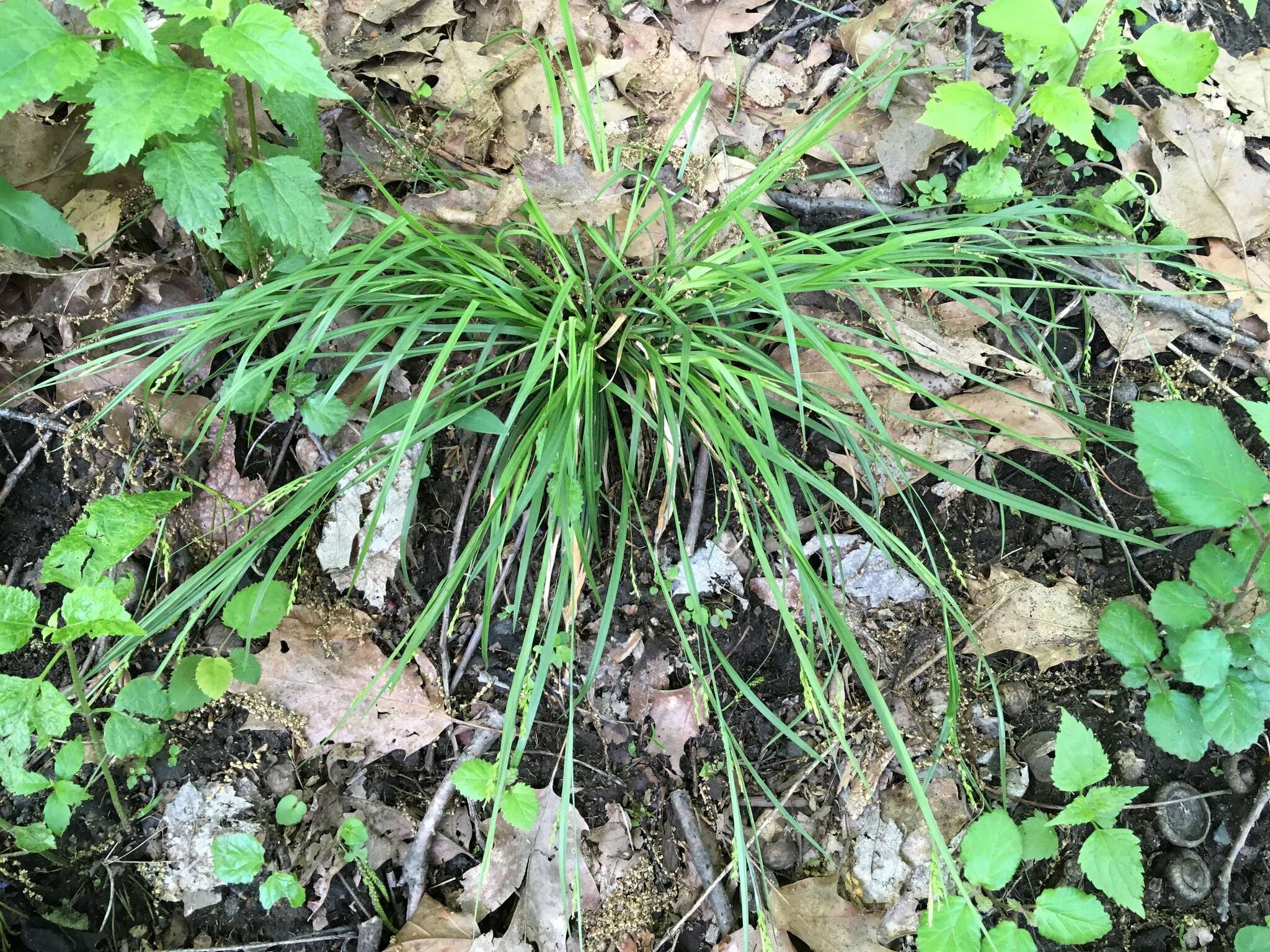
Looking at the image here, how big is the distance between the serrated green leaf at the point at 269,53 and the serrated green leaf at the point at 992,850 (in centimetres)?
159

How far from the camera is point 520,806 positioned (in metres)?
1.39

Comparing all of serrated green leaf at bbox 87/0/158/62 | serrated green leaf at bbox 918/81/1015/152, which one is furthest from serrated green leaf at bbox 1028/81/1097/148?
serrated green leaf at bbox 87/0/158/62

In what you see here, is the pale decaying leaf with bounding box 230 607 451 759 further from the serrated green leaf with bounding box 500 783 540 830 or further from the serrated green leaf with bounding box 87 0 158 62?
the serrated green leaf with bounding box 87 0 158 62

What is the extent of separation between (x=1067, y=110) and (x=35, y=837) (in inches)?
95.4

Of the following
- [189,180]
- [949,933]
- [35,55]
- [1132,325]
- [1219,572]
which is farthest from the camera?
[1132,325]

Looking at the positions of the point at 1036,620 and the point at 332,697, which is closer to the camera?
the point at 332,697

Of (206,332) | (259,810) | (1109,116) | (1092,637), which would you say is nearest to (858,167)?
(1109,116)

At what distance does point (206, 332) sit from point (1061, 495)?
182 centimetres

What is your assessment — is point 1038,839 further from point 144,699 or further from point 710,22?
point 710,22

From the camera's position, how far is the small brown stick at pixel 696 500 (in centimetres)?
166

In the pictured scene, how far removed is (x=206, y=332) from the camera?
1302 mm

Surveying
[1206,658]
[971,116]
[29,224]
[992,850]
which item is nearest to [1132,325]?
[971,116]

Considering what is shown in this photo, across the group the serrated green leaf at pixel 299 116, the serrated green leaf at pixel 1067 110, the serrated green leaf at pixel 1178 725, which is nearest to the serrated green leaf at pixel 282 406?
the serrated green leaf at pixel 299 116

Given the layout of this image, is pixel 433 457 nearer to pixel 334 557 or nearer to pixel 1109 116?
pixel 334 557
